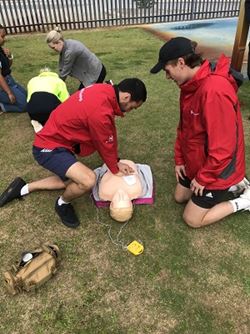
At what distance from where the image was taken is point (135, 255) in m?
2.95

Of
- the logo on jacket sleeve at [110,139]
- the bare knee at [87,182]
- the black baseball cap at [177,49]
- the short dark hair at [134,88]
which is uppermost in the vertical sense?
the black baseball cap at [177,49]

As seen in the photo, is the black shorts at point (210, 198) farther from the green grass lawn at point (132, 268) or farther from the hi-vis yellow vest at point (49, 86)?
the hi-vis yellow vest at point (49, 86)

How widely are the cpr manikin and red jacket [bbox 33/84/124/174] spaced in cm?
21

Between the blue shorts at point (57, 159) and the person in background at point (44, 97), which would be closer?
the blue shorts at point (57, 159)

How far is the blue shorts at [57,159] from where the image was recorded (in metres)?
3.04

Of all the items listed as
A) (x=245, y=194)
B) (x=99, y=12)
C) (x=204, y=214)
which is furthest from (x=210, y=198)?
(x=99, y=12)

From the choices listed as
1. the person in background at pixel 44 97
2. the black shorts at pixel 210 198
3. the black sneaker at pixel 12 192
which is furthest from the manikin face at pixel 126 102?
the person in background at pixel 44 97

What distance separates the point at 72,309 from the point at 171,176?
6.28 ft

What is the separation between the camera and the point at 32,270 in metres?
2.65

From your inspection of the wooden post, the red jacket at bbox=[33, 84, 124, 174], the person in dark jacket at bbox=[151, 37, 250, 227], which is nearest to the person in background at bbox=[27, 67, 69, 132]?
the red jacket at bbox=[33, 84, 124, 174]

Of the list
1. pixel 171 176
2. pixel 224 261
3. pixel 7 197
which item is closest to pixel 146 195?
pixel 171 176

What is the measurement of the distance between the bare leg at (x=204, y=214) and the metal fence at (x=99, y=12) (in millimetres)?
8675

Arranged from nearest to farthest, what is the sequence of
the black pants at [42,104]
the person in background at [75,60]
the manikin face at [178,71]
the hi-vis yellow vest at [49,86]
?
the manikin face at [178,71], the black pants at [42,104], the hi-vis yellow vest at [49,86], the person in background at [75,60]

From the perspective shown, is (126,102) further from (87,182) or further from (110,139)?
(87,182)
